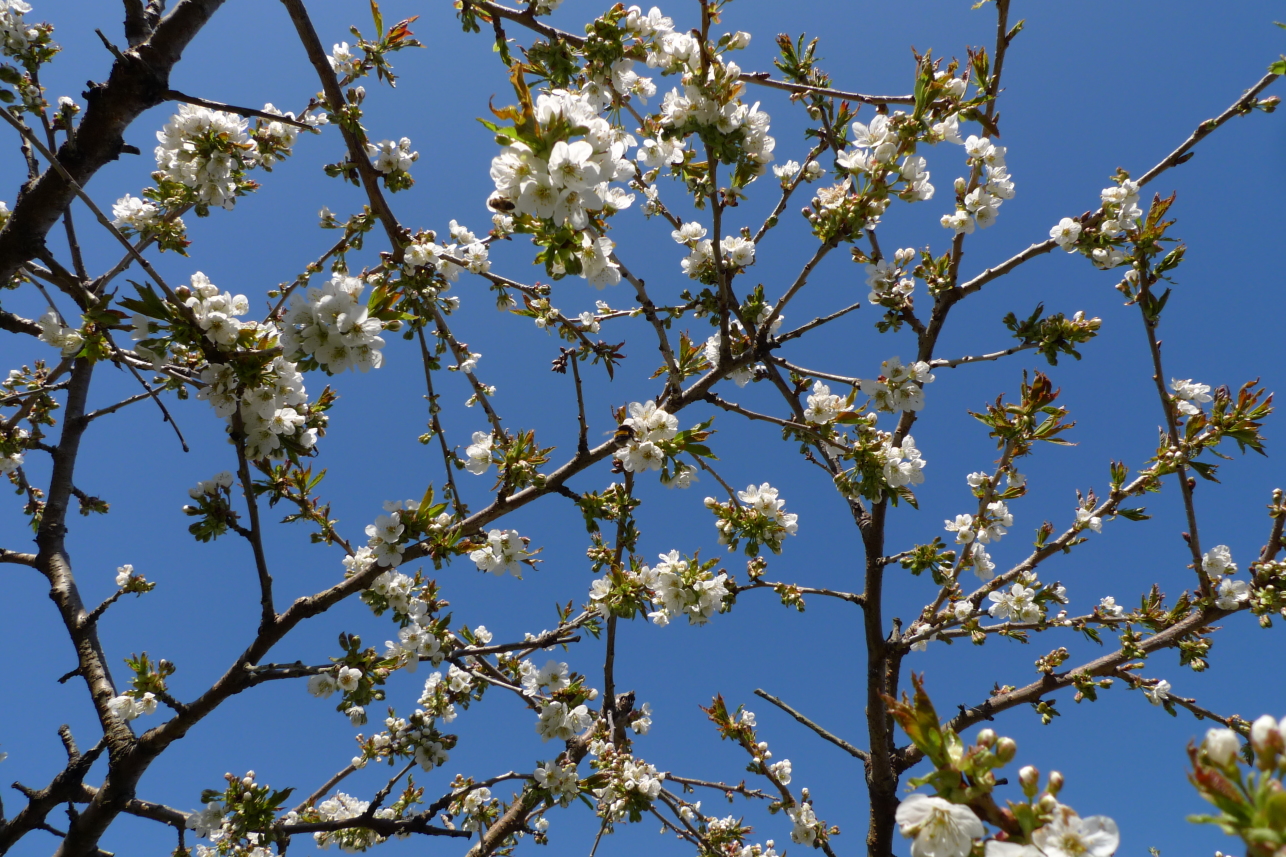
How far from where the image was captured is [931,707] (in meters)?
1.47

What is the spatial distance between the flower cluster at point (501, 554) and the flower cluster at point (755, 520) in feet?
3.95

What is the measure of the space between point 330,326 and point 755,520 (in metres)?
2.39

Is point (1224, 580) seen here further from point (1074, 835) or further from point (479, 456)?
point (479, 456)

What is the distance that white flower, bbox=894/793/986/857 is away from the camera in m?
1.45

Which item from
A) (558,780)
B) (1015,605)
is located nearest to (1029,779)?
(558,780)

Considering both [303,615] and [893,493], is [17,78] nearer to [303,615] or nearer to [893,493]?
[303,615]

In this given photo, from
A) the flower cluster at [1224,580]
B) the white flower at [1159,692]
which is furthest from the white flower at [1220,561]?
the white flower at [1159,692]

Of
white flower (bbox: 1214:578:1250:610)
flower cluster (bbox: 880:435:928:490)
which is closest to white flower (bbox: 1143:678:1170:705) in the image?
white flower (bbox: 1214:578:1250:610)

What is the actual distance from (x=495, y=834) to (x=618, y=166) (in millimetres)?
5124

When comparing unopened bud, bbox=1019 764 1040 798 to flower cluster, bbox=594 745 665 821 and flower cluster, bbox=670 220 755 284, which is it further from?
flower cluster, bbox=594 745 665 821

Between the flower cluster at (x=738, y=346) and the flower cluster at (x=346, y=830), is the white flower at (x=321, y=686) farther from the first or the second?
the flower cluster at (x=738, y=346)

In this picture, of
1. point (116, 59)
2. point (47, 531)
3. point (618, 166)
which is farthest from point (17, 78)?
point (618, 166)

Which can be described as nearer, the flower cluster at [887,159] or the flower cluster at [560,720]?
the flower cluster at [887,159]

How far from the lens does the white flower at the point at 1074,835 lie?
1368mm
